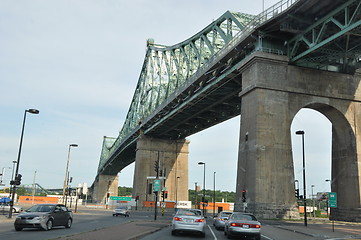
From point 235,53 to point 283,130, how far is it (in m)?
10.3

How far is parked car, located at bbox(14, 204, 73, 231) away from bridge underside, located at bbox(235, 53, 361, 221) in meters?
14.3

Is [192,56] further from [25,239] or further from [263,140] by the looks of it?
[25,239]

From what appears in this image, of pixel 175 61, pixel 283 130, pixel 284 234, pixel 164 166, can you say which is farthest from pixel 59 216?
pixel 164 166

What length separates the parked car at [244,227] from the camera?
17.0 m

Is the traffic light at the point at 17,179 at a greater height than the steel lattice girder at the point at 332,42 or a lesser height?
lesser

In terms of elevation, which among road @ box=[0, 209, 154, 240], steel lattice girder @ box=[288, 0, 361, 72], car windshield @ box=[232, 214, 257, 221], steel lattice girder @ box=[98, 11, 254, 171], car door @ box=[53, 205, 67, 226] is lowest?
road @ box=[0, 209, 154, 240]

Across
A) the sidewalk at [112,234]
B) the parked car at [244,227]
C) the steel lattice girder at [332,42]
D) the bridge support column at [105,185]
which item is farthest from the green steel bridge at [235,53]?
the bridge support column at [105,185]

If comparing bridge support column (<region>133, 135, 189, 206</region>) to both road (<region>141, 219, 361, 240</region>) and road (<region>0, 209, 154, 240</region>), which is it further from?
road (<region>141, 219, 361, 240</region>)

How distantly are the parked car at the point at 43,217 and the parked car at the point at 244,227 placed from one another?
9.36 meters

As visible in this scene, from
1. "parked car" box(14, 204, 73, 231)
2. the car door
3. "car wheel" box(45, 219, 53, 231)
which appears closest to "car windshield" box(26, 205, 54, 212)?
"parked car" box(14, 204, 73, 231)

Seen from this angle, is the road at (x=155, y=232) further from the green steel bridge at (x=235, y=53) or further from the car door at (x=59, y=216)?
the green steel bridge at (x=235, y=53)

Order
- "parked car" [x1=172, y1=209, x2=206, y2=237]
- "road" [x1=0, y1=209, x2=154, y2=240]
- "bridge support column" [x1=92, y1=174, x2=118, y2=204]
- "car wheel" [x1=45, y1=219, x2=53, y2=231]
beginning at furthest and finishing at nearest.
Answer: "bridge support column" [x1=92, y1=174, x2=118, y2=204], "car wheel" [x1=45, y1=219, x2=53, y2=231], "parked car" [x1=172, y1=209, x2=206, y2=237], "road" [x1=0, y1=209, x2=154, y2=240]

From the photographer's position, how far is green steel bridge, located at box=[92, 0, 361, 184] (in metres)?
29.0

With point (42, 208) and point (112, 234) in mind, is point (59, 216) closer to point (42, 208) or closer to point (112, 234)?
point (42, 208)
